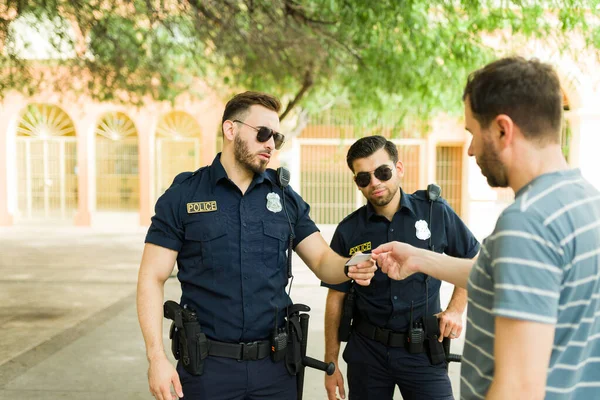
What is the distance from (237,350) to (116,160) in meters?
17.9

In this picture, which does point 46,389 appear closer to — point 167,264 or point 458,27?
point 167,264

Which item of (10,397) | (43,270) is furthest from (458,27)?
(43,270)

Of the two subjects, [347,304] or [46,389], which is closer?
[347,304]

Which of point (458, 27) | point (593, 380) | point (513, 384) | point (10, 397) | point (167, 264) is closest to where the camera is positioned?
point (513, 384)

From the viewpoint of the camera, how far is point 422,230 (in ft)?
10.1

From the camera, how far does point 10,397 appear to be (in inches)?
188

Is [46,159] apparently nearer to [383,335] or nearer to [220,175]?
[220,175]

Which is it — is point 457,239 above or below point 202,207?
below

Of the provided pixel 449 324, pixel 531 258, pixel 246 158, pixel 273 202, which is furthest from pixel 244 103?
pixel 531 258

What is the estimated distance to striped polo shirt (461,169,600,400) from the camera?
130cm

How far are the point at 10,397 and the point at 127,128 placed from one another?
1562 cm

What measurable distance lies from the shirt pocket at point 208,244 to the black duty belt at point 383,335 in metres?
0.88

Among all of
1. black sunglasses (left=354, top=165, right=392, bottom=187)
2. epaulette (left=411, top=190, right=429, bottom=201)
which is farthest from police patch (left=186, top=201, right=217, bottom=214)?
epaulette (left=411, top=190, right=429, bottom=201)

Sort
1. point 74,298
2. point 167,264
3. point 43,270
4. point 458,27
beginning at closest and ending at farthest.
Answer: point 167,264
point 458,27
point 74,298
point 43,270
